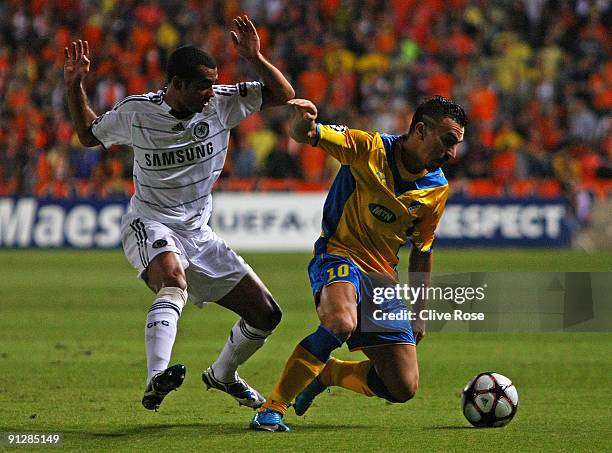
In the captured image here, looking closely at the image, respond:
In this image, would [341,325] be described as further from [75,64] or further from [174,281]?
[75,64]

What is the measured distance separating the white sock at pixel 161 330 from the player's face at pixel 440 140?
1654 mm

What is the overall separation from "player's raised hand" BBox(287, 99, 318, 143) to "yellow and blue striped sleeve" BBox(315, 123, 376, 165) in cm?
11

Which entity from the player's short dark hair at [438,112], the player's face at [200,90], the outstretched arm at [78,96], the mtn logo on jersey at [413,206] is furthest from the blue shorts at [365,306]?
the outstretched arm at [78,96]

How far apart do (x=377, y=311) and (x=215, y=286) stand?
1.09 m

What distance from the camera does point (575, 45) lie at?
2478 cm

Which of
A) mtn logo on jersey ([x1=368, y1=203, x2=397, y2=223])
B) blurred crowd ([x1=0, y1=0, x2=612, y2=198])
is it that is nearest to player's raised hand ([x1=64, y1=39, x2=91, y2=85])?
mtn logo on jersey ([x1=368, y1=203, x2=397, y2=223])

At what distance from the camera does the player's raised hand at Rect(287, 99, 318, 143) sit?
21.7 feet

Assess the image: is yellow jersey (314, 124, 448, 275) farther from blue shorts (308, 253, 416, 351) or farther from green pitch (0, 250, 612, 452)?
green pitch (0, 250, 612, 452)

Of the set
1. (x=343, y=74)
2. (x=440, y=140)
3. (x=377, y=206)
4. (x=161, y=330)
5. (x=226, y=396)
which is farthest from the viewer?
(x=343, y=74)

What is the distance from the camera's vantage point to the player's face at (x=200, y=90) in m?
7.14

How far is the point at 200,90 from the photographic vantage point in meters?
7.18

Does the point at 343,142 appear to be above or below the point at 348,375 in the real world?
above

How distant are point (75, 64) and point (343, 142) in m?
1.84

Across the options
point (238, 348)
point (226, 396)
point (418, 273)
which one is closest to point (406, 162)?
point (418, 273)
